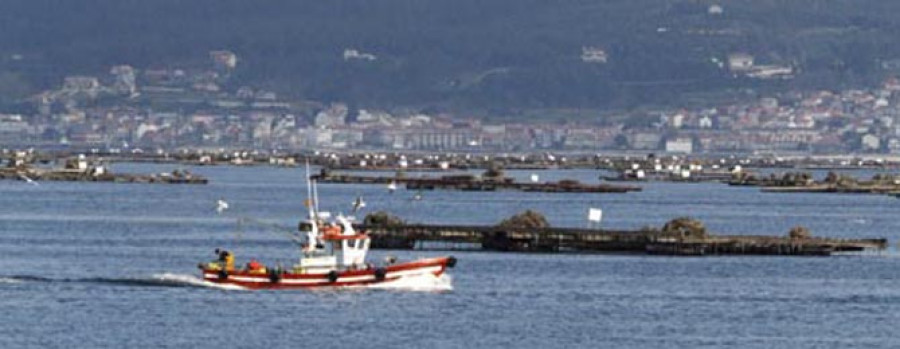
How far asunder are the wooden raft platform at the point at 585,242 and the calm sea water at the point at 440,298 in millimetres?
1318

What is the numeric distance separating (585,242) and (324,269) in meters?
16.5

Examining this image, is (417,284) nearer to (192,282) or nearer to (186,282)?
(192,282)

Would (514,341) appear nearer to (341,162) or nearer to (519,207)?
(519,207)

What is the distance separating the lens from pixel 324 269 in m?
63.2

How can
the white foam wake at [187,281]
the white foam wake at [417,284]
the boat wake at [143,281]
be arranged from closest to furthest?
1. the white foam wake at [187,281]
2. the white foam wake at [417,284]
3. the boat wake at [143,281]

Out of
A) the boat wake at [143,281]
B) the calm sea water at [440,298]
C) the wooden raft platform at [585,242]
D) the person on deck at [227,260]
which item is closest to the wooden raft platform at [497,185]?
the calm sea water at [440,298]

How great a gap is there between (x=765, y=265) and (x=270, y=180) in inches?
3130

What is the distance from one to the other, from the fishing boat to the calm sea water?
35 cm

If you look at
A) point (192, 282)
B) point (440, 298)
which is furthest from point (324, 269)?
point (192, 282)

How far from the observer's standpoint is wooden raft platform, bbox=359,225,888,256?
78250 millimetres

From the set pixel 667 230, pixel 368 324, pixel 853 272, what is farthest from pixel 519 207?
pixel 368 324

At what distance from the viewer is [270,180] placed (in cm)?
15238

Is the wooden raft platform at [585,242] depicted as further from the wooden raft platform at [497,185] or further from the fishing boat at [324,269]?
the wooden raft platform at [497,185]

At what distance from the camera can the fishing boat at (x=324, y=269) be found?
63.0 meters
